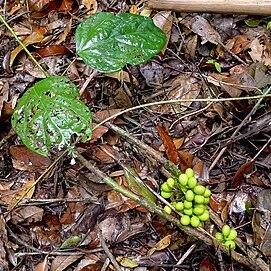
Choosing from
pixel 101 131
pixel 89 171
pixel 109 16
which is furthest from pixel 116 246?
pixel 109 16

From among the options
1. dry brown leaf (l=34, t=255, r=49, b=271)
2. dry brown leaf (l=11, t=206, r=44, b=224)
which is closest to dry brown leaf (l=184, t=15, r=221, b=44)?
dry brown leaf (l=11, t=206, r=44, b=224)

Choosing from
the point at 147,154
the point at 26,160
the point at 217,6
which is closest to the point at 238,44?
the point at 217,6

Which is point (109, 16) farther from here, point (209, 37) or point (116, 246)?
point (116, 246)

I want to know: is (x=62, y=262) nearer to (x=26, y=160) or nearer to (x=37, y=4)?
(x=26, y=160)

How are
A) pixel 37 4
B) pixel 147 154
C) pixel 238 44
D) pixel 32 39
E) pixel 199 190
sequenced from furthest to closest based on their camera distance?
1. pixel 37 4
2. pixel 32 39
3. pixel 238 44
4. pixel 147 154
5. pixel 199 190

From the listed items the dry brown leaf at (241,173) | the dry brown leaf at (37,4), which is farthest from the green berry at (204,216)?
the dry brown leaf at (37,4)

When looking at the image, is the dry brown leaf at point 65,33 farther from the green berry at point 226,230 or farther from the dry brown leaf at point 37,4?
the green berry at point 226,230
